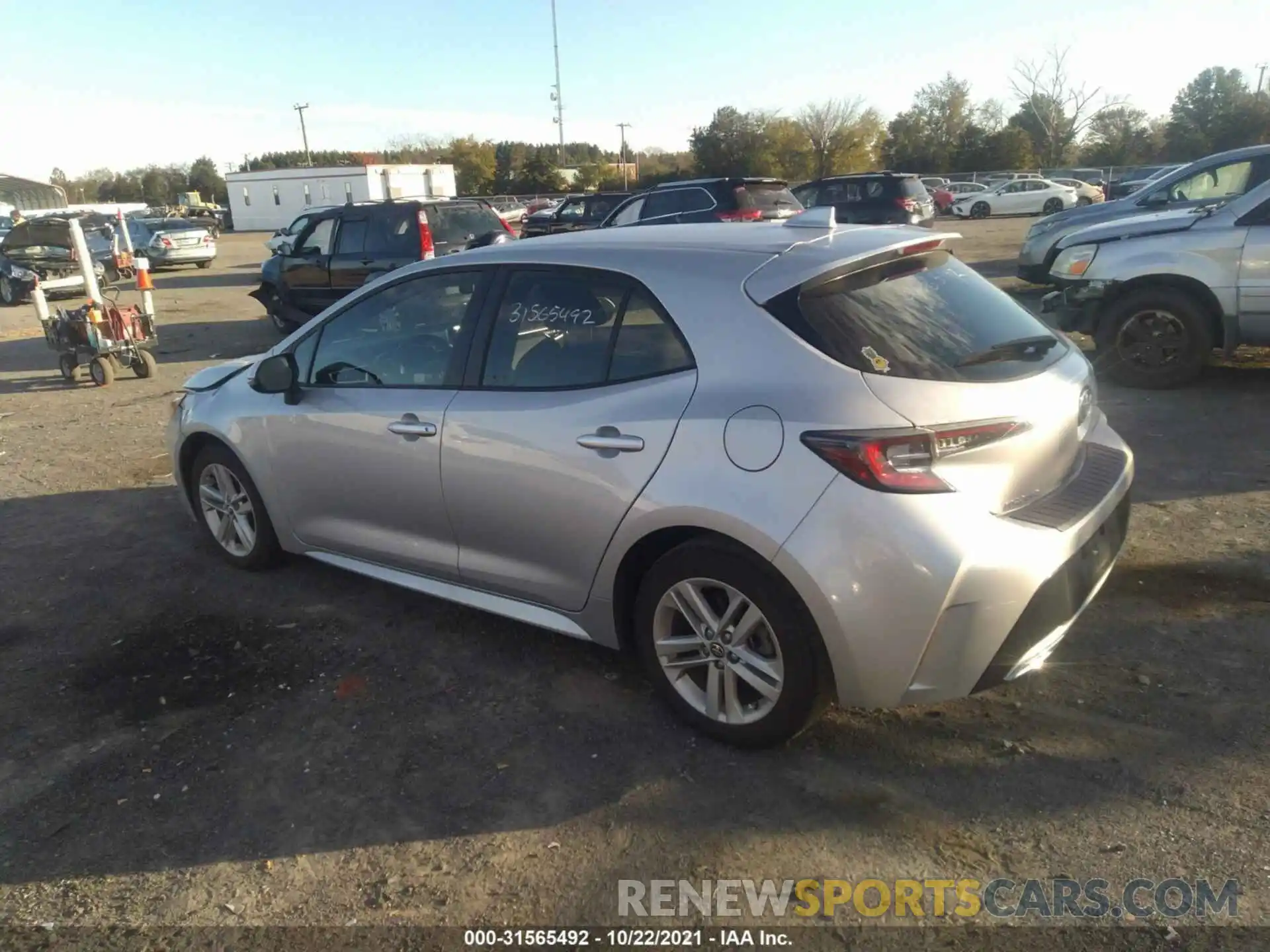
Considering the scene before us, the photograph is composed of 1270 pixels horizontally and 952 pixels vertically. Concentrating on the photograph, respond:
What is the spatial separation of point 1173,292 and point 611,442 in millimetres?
6289

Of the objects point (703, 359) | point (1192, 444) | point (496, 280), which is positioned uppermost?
point (496, 280)

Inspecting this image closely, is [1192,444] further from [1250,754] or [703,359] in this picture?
[703,359]

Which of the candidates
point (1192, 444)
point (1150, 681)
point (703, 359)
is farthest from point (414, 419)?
point (1192, 444)

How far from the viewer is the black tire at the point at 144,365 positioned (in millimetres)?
10594

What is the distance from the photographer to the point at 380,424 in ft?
13.0

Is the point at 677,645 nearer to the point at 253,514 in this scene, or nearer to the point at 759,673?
the point at 759,673

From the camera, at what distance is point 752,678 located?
3.04m

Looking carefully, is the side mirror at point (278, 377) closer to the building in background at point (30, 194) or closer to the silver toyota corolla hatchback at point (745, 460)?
the silver toyota corolla hatchback at point (745, 460)

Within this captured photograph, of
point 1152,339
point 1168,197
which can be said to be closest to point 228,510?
point 1152,339

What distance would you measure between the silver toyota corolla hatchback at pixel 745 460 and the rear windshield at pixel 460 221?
816 cm

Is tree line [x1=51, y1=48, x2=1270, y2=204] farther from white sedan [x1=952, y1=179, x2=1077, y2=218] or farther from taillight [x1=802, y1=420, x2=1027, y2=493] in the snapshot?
taillight [x1=802, y1=420, x2=1027, y2=493]

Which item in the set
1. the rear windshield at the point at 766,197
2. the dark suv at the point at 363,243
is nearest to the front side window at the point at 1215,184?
the rear windshield at the point at 766,197

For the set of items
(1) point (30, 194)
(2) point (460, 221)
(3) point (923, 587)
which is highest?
(1) point (30, 194)

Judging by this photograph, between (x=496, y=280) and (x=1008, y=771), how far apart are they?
104 inches
